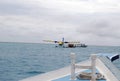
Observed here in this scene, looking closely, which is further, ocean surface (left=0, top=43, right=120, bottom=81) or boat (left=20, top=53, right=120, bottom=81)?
ocean surface (left=0, top=43, right=120, bottom=81)

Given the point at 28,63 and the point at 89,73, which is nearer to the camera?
the point at 89,73

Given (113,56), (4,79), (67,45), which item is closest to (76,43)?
(67,45)

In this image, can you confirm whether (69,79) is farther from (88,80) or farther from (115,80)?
(115,80)

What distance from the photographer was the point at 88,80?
27.1 feet

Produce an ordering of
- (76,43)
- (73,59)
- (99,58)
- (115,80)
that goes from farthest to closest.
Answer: (76,43) → (99,58) → (115,80) → (73,59)

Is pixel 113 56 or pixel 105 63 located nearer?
pixel 105 63

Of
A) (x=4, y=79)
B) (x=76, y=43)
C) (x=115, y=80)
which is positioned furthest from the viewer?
(x=76, y=43)

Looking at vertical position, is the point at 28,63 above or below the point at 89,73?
below

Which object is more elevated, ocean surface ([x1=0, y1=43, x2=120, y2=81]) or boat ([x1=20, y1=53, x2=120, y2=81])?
boat ([x1=20, y1=53, x2=120, y2=81])

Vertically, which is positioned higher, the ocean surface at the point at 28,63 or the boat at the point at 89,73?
the boat at the point at 89,73

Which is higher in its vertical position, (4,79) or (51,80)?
(51,80)

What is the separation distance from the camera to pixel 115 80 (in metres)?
8.41

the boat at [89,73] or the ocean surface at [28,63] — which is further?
the ocean surface at [28,63]

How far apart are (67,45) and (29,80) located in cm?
10585
